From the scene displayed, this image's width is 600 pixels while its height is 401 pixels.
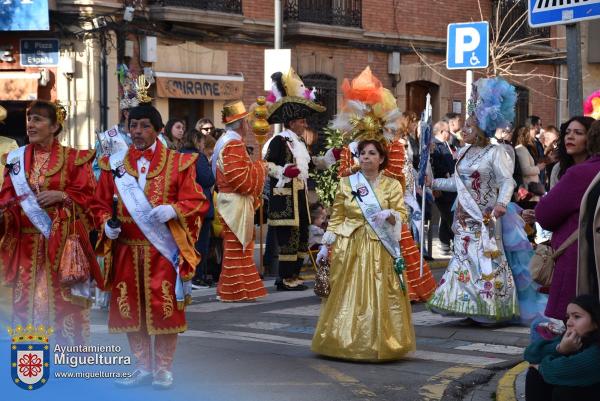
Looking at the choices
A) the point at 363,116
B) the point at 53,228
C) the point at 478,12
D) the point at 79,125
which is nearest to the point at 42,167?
the point at 53,228

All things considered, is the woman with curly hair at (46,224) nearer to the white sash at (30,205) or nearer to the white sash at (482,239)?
the white sash at (30,205)

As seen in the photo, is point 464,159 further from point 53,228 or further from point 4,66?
point 4,66

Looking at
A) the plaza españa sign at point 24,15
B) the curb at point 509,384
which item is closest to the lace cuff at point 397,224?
the curb at point 509,384

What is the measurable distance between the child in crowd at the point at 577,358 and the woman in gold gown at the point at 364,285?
114 inches

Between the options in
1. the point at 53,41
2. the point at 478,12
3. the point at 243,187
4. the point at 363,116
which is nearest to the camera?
the point at 363,116

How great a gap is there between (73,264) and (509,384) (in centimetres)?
300

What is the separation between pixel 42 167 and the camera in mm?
8562

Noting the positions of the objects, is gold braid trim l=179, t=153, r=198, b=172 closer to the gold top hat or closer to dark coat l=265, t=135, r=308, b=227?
the gold top hat

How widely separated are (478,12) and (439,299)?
20557 mm

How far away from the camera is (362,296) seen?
9461 mm

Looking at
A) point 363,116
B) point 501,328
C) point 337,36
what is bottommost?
point 501,328

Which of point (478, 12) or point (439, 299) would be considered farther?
point (478, 12)

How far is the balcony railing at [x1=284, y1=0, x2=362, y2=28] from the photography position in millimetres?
25609

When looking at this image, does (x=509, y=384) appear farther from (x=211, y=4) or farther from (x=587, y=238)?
(x=211, y=4)
